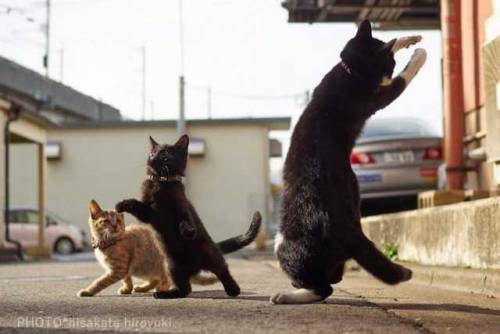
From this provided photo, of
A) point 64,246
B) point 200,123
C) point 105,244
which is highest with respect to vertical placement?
point 200,123

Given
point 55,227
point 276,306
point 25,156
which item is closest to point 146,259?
point 276,306

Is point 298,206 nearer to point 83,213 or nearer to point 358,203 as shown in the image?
point 358,203

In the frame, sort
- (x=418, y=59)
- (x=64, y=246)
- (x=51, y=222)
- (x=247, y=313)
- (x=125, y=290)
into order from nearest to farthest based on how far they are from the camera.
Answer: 1. (x=247, y=313)
2. (x=418, y=59)
3. (x=125, y=290)
4. (x=64, y=246)
5. (x=51, y=222)

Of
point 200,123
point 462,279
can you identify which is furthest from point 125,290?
point 200,123

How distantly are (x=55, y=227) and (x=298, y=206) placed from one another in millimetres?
22681

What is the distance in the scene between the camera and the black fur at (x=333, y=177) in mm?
4520

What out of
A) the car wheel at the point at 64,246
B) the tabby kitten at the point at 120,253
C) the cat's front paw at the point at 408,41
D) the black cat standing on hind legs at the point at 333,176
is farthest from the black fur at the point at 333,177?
the car wheel at the point at 64,246

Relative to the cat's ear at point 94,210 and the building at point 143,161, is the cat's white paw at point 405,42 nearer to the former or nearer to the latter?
the cat's ear at point 94,210

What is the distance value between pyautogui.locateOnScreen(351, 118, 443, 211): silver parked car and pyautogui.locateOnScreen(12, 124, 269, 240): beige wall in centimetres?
1865

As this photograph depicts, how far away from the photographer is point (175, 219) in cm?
500

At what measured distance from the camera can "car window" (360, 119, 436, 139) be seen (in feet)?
38.5

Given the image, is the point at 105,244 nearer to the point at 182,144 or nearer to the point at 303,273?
the point at 182,144

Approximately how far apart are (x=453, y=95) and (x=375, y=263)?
5.00 metres

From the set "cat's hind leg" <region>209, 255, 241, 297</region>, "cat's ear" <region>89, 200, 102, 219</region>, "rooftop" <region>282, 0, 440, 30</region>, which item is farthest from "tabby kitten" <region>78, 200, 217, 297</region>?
"rooftop" <region>282, 0, 440, 30</region>
